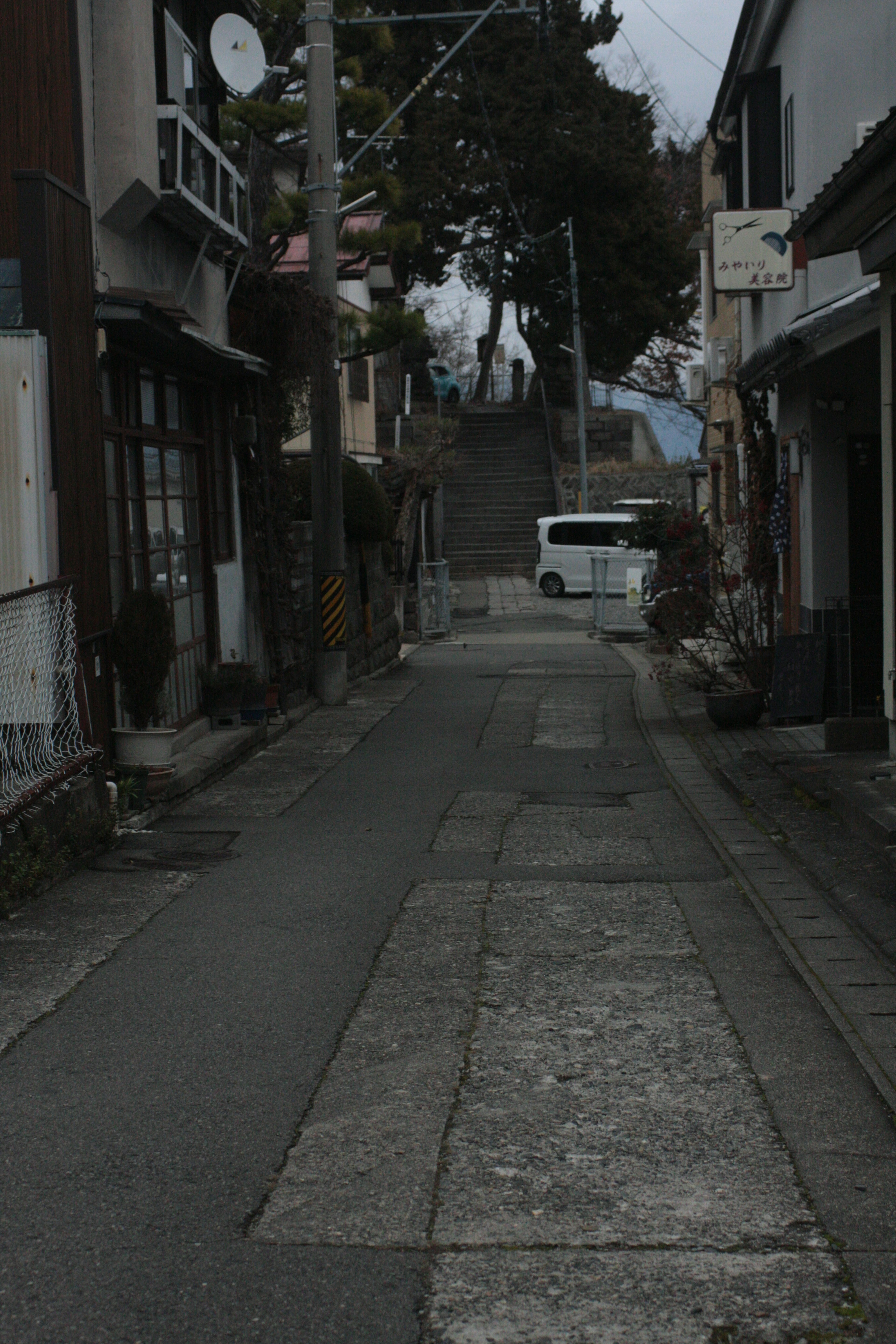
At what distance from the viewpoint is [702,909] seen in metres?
6.98

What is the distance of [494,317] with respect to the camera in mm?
45094

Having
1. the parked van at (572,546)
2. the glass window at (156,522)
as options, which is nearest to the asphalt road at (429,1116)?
the glass window at (156,522)

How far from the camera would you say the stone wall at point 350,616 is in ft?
51.6

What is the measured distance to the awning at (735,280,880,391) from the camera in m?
9.46

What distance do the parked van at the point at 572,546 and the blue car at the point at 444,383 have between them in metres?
11.3

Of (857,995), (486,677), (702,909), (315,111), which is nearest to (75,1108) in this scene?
(857,995)

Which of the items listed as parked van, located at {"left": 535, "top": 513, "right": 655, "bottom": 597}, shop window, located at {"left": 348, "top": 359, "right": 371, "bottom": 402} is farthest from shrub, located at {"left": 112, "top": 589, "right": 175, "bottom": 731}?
parked van, located at {"left": 535, "top": 513, "right": 655, "bottom": 597}

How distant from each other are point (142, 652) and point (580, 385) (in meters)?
29.0

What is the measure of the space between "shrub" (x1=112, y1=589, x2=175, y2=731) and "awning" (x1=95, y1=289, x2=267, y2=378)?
1.88 m

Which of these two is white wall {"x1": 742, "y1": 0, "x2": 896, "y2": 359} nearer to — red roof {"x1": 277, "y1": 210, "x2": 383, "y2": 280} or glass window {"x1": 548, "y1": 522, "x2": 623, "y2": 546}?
red roof {"x1": 277, "y1": 210, "x2": 383, "y2": 280}

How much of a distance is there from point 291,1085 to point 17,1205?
110cm

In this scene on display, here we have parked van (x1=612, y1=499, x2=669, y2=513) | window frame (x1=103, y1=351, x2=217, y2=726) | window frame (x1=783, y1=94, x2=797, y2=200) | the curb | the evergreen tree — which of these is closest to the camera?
the curb

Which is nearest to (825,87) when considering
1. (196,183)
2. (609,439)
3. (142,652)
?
(196,183)

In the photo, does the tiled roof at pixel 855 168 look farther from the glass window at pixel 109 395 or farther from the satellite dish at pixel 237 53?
the satellite dish at pixel 237 53
